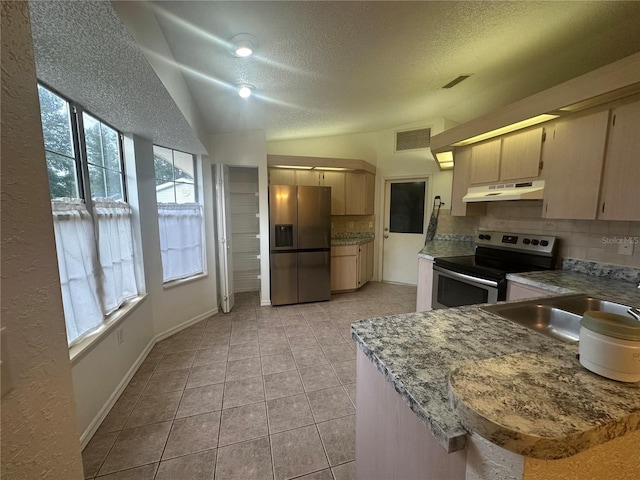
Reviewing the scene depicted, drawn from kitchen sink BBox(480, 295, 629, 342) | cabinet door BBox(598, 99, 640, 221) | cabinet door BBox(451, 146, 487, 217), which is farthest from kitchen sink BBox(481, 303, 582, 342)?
cabinet door BBox(451, 146, 487, 217)

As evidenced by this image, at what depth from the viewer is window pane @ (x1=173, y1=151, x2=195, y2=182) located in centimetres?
304

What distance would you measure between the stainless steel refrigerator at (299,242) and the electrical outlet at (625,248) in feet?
9.35

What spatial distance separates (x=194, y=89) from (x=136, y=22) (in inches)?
47.1

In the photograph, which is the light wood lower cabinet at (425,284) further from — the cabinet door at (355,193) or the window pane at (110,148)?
the window pane at (110,148)

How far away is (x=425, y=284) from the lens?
9.59 ft

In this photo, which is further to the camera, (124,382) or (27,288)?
(124,382)

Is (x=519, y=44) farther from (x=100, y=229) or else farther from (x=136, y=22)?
(x=100, y=229)

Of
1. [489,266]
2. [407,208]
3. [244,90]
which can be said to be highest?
[244,90]

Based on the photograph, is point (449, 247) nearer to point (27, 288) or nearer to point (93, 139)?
point (27, 288)

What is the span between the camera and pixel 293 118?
130 inches

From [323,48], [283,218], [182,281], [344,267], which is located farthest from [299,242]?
[323,48]

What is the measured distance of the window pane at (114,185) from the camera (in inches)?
87.1

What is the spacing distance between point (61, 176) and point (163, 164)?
4.17 ft

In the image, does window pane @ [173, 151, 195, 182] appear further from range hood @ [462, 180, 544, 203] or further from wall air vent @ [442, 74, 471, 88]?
range hood @ [462, 180, 544, 203]
